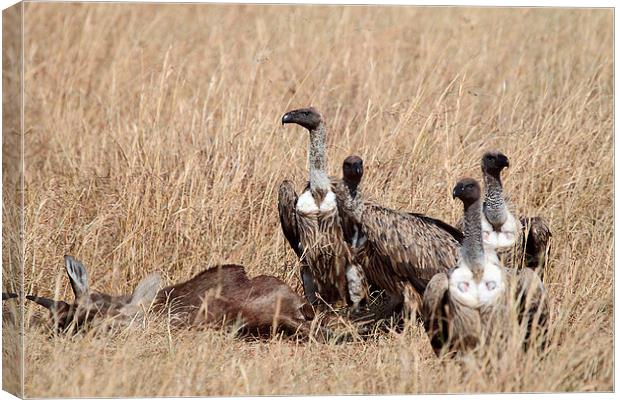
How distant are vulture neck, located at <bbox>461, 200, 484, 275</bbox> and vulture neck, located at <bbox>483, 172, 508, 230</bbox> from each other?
1.00 m

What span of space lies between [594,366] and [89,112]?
15.0ft

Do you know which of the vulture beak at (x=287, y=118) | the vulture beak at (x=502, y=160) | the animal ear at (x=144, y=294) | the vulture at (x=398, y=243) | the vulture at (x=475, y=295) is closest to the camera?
the vulture at (x=475, y=295)

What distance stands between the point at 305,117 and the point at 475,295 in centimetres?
198

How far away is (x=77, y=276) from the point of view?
7141mm

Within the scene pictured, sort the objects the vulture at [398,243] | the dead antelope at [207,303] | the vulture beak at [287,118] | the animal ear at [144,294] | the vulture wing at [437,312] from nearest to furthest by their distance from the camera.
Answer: the vulture wing at [437,312] → the dead antelope at [207,303] → the animal ear at [144,294] → the vulture at [398,243] → the vulture beak at [287,118]

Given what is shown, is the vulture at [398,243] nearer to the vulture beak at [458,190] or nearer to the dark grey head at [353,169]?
the dark grey head at [353,169]

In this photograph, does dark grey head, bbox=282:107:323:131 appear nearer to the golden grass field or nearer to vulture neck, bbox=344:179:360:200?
vulture neck, bbox=344:179:360:200

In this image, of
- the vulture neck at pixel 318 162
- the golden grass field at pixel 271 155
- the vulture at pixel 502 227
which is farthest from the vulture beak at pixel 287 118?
the vulture at pixel 502 227

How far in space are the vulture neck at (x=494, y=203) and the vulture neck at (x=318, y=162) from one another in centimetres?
98

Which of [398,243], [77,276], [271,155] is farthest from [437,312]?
[271,155]

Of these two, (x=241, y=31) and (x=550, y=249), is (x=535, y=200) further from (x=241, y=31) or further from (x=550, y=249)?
(x=241, y=31)

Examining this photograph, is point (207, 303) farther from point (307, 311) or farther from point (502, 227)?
point (502, 227)

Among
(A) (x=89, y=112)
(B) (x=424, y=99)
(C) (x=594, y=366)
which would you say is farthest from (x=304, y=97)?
(C) (x=594, y=366)

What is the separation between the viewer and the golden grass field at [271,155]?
654 centimetres
